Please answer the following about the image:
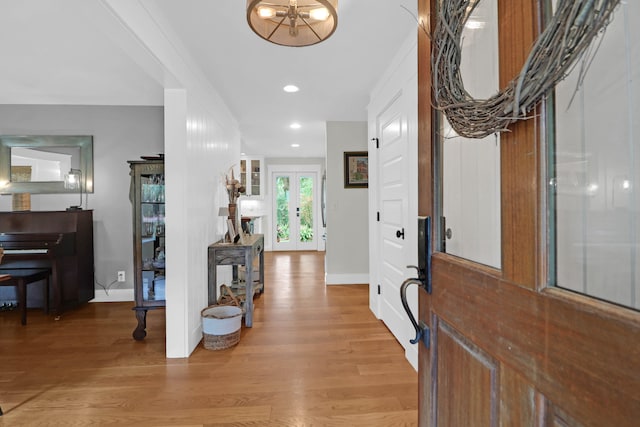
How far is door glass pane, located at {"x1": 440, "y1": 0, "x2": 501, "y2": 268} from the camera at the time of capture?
665 millimetres

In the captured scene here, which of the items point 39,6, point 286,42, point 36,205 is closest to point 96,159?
point 36,205

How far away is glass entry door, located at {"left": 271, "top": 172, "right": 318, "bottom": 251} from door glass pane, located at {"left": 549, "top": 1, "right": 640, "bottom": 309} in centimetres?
709

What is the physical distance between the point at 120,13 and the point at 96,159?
2596mm

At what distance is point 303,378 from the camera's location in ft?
6.46

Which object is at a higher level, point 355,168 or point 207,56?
point 207,56

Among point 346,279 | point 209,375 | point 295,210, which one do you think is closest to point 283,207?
point 295,210

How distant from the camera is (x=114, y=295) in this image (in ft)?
11.4

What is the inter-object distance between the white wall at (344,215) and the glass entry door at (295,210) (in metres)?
3.30

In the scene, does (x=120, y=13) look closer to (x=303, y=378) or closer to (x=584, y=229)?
(x=584, y=229)

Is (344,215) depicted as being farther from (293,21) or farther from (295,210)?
(295,210)

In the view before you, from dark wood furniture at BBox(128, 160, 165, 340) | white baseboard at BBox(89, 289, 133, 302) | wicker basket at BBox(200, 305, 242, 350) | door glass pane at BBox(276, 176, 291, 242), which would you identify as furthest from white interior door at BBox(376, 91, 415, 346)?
door glass pane at BBox(276, 176, 291, 242)

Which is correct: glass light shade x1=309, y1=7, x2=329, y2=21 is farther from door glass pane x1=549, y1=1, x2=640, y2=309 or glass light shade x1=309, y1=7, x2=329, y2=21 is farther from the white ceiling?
door glass pane x1=549, y1=1, x2=640, y2=309

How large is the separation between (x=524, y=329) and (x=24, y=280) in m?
3.99

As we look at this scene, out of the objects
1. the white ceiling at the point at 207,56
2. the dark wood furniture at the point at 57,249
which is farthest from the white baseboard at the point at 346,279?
the dark wood furniture at the point at 57,249
